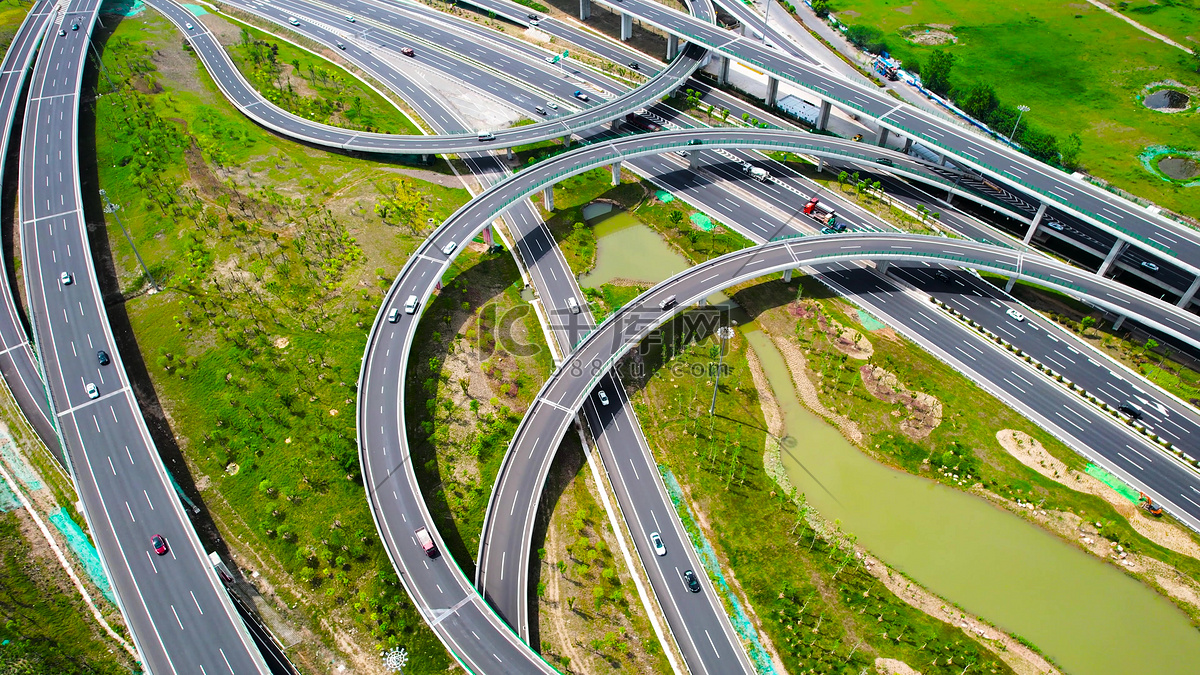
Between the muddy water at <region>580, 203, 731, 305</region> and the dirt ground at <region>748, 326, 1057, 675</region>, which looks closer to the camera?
the dirt ground at <region>748, 326, 1057, 675</region>

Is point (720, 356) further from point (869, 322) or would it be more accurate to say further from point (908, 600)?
point (908, 600)

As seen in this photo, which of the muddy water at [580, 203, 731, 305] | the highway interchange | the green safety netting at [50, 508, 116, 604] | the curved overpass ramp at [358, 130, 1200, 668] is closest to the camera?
the highway interchange

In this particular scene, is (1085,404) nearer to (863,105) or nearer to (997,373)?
(997,373)

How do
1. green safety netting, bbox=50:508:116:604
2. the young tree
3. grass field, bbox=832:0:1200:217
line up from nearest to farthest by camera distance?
green safety netting, bbox=50:508:116:604 < grass field, bbox=832:0:1200:217 < the young tree

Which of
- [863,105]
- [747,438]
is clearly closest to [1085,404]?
[747,438]

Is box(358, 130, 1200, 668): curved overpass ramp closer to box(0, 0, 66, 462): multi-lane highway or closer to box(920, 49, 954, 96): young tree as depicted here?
box(920, 49, 954, 96): young tree

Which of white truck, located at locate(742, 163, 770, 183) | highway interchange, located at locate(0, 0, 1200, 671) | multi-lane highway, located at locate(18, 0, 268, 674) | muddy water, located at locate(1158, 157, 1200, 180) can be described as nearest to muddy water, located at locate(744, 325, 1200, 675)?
highway interchange, located at locate(0, 0, 1200, 671)

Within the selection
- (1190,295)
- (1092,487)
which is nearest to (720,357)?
(1092,487)
